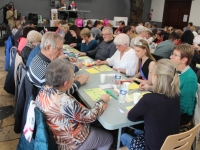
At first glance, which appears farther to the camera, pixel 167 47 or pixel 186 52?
pixel 167 47

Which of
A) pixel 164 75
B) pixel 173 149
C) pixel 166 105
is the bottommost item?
pixel 173 149

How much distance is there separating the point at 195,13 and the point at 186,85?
8.97 metres

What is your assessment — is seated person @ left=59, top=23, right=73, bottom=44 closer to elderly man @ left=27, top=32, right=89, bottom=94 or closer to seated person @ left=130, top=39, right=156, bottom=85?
seated person @ left=130, top=39, right=156, bottom=85

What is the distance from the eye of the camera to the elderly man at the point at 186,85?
189cm

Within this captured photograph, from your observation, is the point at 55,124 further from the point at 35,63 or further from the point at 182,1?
the point at 182,1

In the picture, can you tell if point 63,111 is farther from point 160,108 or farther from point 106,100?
point 160,108

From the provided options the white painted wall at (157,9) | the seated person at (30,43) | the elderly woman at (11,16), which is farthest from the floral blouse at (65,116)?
the white painted wall at (157,9)

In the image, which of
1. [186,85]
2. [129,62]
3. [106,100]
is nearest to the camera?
[106,100]

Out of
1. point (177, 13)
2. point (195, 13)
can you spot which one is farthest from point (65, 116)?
point (177, 13)

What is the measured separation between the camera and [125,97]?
187cm

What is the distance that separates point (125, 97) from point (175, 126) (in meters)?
0.53

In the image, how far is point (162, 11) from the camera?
11.4 meters

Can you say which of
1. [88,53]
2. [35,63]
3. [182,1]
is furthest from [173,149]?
[182,1]

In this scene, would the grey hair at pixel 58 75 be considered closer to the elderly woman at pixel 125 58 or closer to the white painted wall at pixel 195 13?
the elderly woman at pixel 125 58
